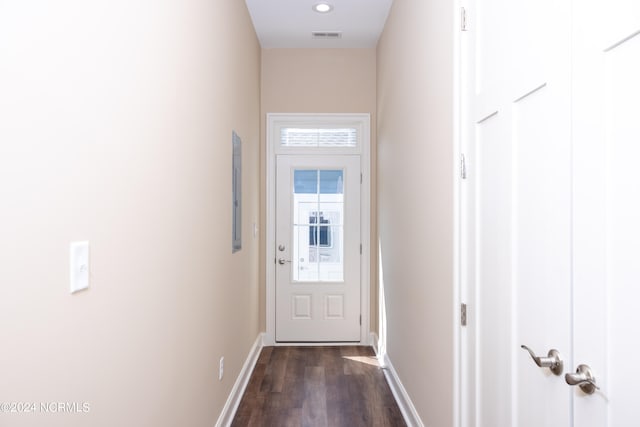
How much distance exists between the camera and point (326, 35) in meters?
3.89

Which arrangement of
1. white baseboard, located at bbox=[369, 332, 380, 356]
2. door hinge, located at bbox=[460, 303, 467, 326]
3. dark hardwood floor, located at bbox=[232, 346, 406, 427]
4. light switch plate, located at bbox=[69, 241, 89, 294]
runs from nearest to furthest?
light switch plate, located at bbox=[69, 241, 89, 294]
door hinge, located at bbox=[460, 303, 467, 326]
dark hardwood floor, located at bbox=[232, 346, 406, 427]
white baseboard, located at bbox=[369, 332, 380, 356]

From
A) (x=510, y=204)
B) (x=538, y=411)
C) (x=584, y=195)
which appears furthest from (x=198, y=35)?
(x=538, y=411)

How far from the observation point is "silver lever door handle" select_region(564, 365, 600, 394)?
970mm

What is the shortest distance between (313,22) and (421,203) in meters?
2.11

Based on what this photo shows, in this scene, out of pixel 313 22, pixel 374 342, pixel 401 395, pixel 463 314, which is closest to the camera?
pixel 463 314

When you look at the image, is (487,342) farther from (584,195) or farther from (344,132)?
(344,132)

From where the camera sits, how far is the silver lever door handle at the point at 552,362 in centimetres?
110

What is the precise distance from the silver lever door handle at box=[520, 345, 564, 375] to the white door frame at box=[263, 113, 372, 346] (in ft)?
10.1

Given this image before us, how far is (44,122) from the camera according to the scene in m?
0.88

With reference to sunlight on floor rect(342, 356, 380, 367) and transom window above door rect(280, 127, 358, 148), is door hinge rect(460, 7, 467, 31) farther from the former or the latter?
sunlight on floor rect(342, 356, 380, 367)

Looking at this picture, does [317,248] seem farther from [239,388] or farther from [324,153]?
[239,388]

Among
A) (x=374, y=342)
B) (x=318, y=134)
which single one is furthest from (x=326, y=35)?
(x=374, y=342)

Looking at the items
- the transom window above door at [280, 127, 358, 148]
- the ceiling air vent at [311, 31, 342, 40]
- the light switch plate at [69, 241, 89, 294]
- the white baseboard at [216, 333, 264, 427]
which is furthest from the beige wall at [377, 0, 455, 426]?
Result: the light switch plate at [69, 241, 89, 294]

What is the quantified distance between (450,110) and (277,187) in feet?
8.50
